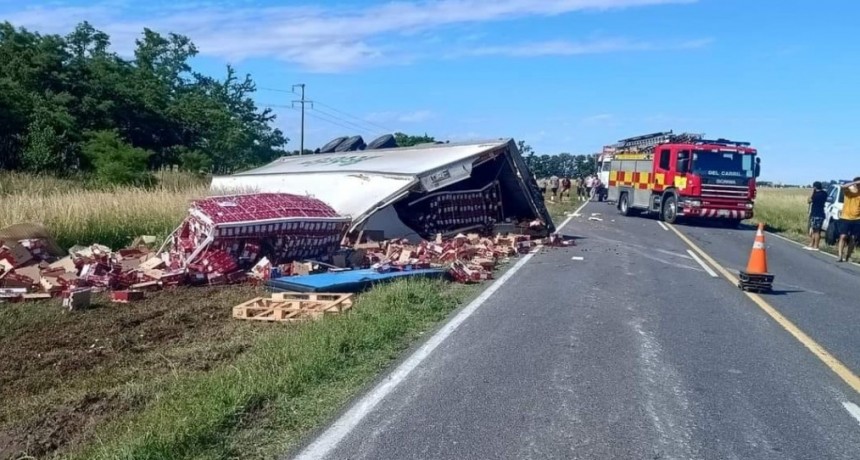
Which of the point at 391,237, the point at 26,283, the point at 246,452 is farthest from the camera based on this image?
the point at 391,237

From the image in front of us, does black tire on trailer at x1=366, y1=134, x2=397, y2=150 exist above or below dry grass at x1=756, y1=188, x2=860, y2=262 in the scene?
above

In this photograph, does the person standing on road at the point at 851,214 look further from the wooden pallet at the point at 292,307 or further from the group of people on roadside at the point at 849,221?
the wooden pallet at the point at 292,307

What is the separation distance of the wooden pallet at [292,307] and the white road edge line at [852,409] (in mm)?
5337

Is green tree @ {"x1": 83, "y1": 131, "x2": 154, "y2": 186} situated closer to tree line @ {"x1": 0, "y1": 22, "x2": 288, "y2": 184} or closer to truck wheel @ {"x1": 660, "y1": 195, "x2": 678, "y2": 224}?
tree line @ {"x1": 0, "y1": 22, "x2": 288, "y2": 184}

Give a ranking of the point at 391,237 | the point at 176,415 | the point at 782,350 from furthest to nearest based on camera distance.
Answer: the point at 391,237 → the point at 782,350 → the point at 176,415

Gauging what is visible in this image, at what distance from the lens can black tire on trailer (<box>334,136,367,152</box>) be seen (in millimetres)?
30438

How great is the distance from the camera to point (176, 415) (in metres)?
5.32

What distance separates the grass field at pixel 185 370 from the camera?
5.10 metres

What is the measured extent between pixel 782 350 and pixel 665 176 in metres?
22.9

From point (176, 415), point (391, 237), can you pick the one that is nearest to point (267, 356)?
point (176, 415)

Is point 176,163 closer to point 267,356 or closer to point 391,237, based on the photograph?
point 391,237

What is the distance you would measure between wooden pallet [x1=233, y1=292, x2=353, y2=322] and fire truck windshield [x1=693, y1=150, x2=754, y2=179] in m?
21.0

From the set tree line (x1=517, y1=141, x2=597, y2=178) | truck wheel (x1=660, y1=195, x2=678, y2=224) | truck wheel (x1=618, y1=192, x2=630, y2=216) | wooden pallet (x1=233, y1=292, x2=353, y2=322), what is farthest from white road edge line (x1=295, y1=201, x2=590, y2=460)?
tree line (x1=517, y1=141, x2=597, y2=178)

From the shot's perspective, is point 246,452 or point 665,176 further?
point 665,176
